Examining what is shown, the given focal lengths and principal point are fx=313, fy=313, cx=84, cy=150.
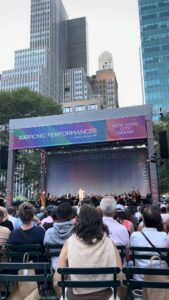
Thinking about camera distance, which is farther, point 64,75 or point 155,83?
point 64,75

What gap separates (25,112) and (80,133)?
1550 centimetres

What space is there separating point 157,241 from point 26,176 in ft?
86.3

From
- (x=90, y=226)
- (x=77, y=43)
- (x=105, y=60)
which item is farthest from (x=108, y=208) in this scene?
(x=105, y=60)

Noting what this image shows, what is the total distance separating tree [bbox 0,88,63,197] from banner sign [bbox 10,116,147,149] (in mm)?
11280

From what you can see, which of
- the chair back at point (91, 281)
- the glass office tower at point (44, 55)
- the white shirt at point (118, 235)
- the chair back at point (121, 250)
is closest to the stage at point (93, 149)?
the white shirt at point (118, 235)

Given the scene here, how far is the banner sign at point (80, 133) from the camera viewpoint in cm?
1474

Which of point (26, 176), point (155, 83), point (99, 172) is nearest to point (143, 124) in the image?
point (99, 172)

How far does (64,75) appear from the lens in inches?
4296

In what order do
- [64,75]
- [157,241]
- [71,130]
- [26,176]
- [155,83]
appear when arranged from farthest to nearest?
[64,75], [155,83], [26,176], [71,130], [157,241]

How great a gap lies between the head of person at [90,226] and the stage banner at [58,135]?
1279 centimetres

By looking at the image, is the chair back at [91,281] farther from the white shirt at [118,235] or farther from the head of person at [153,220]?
the white shirt at [118,235]

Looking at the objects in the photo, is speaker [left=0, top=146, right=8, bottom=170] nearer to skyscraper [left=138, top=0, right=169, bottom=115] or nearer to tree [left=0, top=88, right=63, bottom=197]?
tree [left=0, top=88, right=63, bottom=197]

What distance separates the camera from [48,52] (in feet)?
322

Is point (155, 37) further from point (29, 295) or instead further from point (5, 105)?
point (29, 295)
